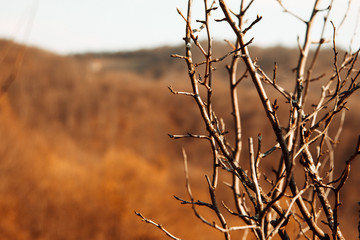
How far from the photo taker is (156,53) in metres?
27.8

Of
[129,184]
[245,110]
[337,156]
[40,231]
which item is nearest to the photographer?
[40,231]

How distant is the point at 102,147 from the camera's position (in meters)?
16.8

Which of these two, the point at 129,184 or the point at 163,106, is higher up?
the point at 163,106

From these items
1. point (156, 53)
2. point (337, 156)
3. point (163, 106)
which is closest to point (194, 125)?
point (163, 106)

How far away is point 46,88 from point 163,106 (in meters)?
5.62

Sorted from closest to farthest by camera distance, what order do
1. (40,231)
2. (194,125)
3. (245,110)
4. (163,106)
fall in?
(40,231) → (245,110) → (194,125) → (163,106)

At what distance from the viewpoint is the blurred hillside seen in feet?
33.9

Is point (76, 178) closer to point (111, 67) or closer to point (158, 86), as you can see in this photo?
point (158, 86)

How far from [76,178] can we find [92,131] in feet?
19.6

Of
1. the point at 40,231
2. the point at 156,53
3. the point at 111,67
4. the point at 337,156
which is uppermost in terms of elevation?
the point at 156,53

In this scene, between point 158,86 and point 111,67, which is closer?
point 158,86

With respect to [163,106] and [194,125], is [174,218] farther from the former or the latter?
[163,106]

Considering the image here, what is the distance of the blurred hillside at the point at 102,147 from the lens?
10.3 m

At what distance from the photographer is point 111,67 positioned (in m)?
27.3
